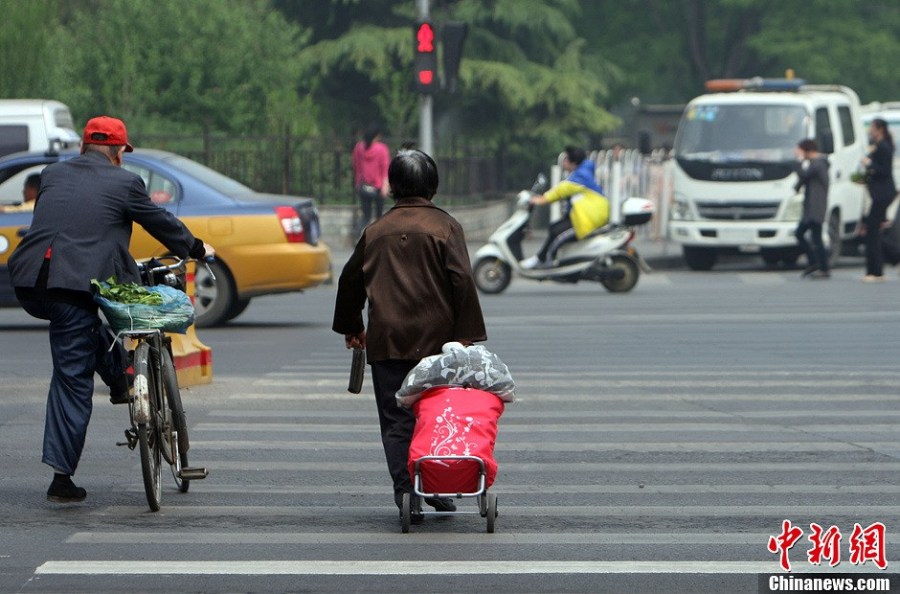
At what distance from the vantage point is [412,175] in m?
7.48

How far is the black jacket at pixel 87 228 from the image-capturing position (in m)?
7.81

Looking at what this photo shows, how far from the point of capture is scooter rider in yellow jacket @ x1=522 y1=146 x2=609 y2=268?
68.0 ft

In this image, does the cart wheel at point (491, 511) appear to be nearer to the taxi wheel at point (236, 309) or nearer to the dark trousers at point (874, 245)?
the taxi wheel at point (236, 309)

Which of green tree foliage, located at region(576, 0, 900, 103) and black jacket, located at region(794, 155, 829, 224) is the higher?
green tree foliage, located at region(576, 0, 900, 103)

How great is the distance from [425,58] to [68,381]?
15.6 m

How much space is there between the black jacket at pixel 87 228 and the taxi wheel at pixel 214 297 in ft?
26.2

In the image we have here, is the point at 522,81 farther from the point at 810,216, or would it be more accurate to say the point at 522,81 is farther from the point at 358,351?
the point at 358,351

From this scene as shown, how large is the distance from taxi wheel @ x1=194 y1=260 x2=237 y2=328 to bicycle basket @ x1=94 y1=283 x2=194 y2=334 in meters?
8.18

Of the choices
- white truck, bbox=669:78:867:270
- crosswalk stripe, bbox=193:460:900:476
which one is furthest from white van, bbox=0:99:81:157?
crosswalk stripe, bbox=193:460:900:476

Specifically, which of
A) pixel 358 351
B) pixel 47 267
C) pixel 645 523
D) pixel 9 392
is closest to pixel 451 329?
pixel 358 351

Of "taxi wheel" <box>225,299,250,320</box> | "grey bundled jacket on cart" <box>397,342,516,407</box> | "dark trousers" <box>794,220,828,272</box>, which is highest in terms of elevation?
"grey bundled jacket on cart" <box>397,342,516,407</box>

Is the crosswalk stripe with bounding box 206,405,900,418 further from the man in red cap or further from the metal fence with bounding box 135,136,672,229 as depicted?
the metal fence with bounding box 135,136,672,229

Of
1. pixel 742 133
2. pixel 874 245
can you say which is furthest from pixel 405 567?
pixel 742 133

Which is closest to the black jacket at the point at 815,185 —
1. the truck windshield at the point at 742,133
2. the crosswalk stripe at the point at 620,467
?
the truck windshield at the point at 742,133
